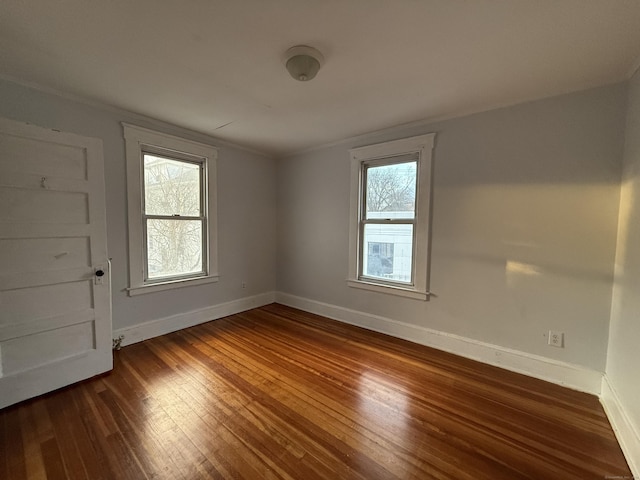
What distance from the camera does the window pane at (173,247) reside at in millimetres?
3018

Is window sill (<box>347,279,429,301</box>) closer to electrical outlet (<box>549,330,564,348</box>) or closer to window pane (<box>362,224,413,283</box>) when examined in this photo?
window pane (<box>362,224,413,283</box>)

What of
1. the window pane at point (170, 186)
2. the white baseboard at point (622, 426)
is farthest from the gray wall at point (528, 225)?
the window pane at point (170, 186)

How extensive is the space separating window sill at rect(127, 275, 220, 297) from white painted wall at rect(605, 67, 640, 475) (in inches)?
152

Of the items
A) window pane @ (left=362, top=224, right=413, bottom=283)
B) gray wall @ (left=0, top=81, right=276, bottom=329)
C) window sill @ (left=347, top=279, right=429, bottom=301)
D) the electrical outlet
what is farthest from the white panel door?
the electrical outlet

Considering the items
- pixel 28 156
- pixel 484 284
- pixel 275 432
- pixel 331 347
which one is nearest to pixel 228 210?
pixel 28 156

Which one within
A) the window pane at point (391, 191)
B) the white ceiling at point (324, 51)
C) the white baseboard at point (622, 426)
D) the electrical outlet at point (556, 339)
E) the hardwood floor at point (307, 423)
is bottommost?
the hardwood floor at point (307, 423)

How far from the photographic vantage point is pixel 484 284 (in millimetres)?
2535

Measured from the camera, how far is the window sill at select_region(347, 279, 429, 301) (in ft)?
9.51

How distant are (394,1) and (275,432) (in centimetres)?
252

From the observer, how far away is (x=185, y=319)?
3.28 meters

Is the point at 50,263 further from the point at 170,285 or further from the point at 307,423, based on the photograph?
the point at 307,423

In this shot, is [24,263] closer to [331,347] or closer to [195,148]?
[195,148]

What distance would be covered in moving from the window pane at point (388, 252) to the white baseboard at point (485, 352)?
0.56 meters

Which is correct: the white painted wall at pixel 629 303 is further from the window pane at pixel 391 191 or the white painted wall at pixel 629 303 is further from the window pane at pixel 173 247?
the window pane at pixel 173 247
